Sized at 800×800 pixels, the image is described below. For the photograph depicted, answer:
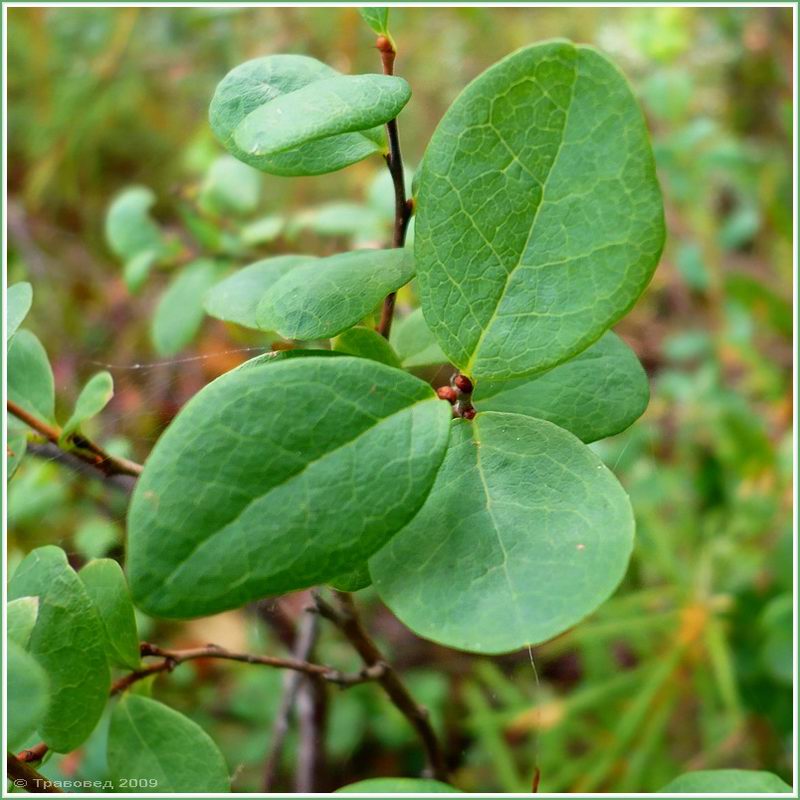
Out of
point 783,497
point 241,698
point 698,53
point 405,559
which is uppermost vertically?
point 698,53

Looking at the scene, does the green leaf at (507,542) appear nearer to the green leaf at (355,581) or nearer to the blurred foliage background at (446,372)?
the green leaf at (355,581)

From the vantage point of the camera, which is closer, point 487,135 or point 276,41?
point 487,135

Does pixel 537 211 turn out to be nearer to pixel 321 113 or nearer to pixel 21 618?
pixel 321 113

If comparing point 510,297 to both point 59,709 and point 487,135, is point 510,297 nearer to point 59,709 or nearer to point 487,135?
point 487,135

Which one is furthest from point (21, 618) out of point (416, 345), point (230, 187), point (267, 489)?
point (230, 187)

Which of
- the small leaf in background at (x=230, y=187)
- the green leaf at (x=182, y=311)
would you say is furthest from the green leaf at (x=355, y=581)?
the small leaf in background at (x=230, y=187)

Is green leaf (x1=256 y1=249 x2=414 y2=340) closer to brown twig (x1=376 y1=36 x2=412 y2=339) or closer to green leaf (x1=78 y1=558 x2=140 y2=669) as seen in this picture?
brown twig (x1=376 y1=36 x2=412 y2=339)

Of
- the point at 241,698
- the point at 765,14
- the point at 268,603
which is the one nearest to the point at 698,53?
the point at 765,14

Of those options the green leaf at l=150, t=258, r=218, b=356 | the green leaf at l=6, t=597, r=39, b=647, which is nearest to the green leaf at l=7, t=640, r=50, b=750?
the green leaf at l=6, t=597, r=39, b=647
